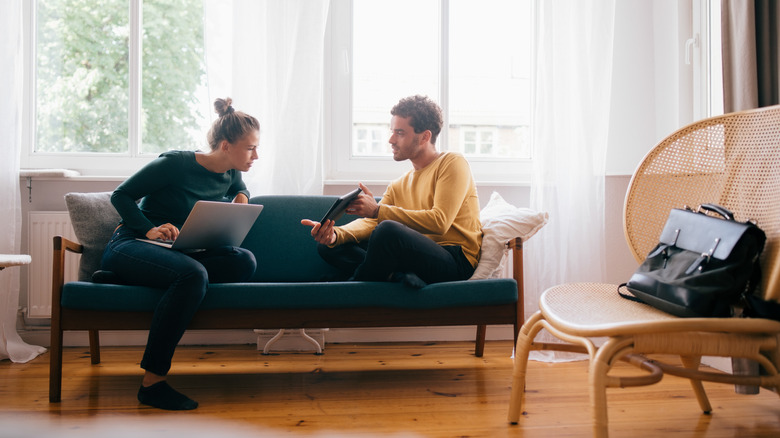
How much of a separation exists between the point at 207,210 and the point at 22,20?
181 cm

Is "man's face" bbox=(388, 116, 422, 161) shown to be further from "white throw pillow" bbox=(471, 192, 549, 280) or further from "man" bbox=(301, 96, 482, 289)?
"white throw pillow" bbox=(471, 192, 549, 280)

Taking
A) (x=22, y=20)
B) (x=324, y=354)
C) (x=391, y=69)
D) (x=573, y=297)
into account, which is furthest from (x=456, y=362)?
(x=22, y=20)

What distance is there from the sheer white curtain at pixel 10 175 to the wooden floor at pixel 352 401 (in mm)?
135

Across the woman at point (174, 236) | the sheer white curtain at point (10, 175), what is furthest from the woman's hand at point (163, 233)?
the sheer white curtain at point (10, 175)

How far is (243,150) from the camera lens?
2.28m

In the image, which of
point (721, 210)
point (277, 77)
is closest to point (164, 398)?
point (277, 77)

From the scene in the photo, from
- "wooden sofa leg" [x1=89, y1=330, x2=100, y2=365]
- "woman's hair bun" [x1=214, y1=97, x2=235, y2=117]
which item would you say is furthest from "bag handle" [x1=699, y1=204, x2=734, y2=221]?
"wooden sofa leg" [x1=89, y1=330, x2=100, y2=365]

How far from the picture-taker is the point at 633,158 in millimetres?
3094

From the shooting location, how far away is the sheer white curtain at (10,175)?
2.60 m

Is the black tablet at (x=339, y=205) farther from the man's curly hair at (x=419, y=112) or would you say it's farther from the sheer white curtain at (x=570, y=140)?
the sheer white curtain at (x=570, y=140)

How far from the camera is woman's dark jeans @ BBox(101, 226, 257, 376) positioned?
1.91 m

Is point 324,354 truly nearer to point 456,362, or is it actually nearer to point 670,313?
point 456,362

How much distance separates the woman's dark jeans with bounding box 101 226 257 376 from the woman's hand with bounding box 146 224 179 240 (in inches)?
1.8

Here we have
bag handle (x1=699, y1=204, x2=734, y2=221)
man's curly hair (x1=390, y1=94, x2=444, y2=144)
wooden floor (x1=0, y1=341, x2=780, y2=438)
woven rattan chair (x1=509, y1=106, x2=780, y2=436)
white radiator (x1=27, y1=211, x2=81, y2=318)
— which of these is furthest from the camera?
white radiator (x1=27, y1=211, x2=81, y2=318)
